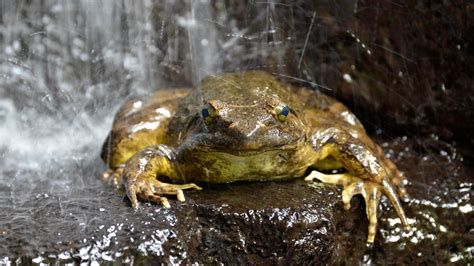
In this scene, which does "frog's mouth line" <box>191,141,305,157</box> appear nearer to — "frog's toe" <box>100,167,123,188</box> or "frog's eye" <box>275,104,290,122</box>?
"frog's eye" <box>275,104,290,122</box>

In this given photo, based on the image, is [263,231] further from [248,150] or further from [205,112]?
[205,112]

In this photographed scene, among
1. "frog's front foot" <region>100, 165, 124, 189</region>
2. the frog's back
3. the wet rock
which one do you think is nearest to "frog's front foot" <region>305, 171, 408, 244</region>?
the wet rock

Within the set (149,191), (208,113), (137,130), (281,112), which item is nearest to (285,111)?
(281,112)

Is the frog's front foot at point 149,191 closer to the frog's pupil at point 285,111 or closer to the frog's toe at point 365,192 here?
the frog's pupil at point 285,111

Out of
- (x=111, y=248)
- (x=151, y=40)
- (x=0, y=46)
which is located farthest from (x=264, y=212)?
(x=0, y=46)

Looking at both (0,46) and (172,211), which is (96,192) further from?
(0,46)

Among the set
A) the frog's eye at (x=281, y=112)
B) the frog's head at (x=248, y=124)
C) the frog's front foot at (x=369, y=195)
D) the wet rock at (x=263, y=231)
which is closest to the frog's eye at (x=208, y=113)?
the frog's head at (x=248, y=124)
